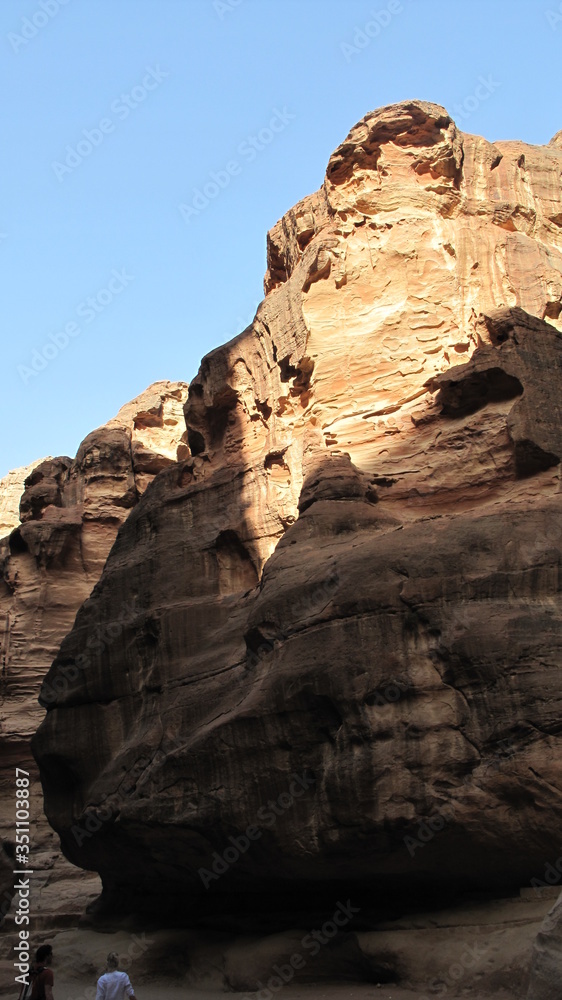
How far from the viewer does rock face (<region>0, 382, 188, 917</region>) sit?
3078cm

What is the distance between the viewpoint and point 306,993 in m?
14.4

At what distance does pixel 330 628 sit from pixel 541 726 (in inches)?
142

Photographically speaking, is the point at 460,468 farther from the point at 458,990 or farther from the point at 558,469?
the point at 458,990

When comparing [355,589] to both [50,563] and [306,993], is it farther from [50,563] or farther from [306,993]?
[50,563]

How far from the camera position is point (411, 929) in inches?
559

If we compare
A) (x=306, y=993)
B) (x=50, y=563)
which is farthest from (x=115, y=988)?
(x=50, y=563)

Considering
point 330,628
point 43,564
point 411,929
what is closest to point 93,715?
point 330,628

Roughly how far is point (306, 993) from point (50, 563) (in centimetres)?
2146
